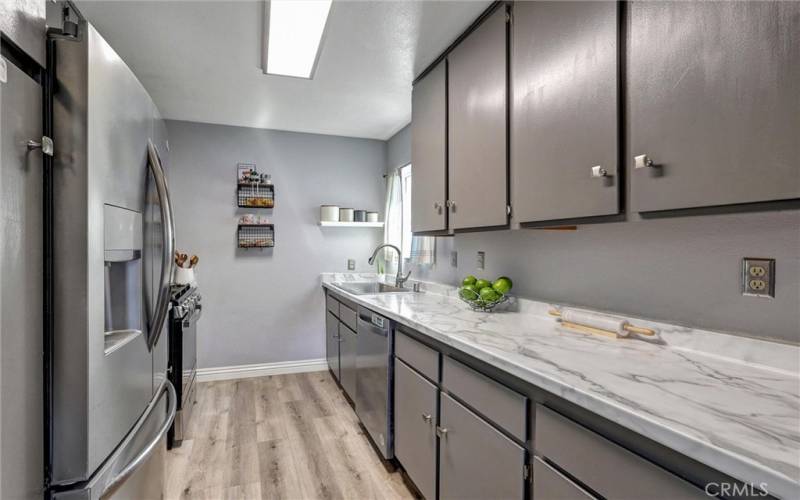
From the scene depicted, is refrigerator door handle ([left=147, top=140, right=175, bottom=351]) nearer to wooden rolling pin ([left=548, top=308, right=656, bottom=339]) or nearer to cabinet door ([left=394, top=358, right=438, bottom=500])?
cabinet door ([left=394, top=358, right=438, bottom=500])

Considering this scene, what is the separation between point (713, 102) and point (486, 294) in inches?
47.2

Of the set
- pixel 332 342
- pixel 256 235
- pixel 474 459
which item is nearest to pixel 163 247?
pixel 474 459

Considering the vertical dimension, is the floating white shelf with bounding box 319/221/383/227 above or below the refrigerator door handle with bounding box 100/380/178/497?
above

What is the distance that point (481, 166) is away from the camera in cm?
184

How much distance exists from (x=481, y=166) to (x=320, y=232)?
2.44 metres

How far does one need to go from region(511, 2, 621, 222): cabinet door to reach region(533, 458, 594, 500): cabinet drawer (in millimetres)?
784

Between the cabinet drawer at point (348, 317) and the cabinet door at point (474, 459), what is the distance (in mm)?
1250

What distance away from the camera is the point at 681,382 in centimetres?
93

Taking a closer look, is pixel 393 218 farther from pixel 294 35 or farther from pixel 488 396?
pixel 488 396

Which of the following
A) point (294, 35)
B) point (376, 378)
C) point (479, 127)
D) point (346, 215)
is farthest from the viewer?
point (346, 215)

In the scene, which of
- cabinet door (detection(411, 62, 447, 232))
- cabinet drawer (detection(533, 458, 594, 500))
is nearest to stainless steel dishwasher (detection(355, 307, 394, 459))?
cabinet door (detection(411, 62, 447, 232))

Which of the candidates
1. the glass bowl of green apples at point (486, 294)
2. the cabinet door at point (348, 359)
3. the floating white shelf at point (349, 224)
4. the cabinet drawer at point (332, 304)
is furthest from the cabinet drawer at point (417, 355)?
the floating white shelf at point (349, 224)

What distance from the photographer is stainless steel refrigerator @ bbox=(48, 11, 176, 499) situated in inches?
33.8

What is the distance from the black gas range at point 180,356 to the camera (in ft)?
7.79
